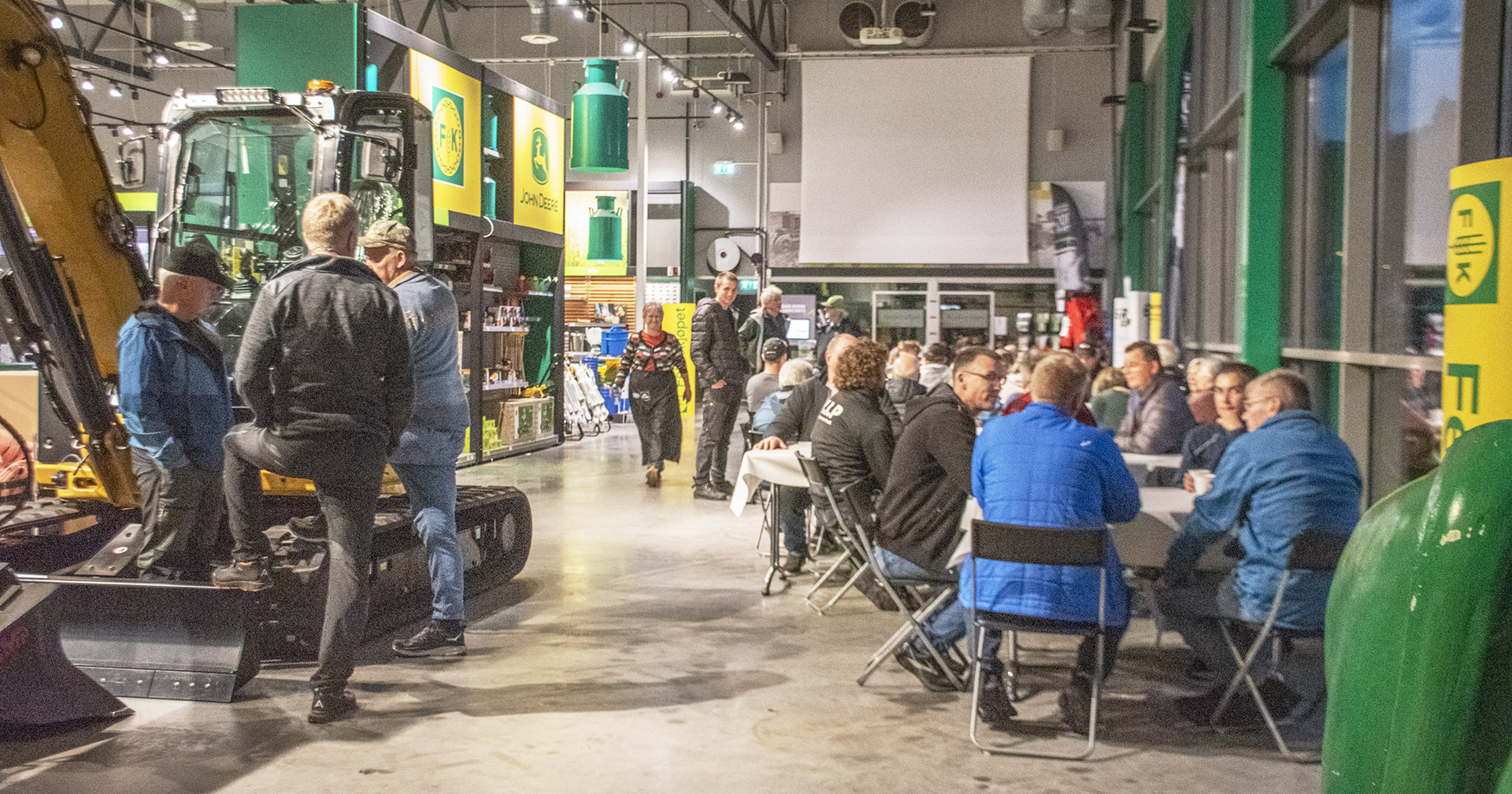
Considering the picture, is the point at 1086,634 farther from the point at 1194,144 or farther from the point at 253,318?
the point at 1194,144

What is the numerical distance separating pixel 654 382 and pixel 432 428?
5.31m

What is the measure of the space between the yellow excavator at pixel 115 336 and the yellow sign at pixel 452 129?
397 centimetres

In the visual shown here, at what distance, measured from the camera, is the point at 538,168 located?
1305 centimetres

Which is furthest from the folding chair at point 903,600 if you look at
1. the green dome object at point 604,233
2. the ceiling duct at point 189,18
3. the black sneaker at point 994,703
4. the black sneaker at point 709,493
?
the green dome object at point 604,233

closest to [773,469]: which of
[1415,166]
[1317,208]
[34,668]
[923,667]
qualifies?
[923,667]

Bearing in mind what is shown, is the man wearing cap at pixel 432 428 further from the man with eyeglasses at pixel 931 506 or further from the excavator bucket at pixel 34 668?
the man with eyeglasses at pixel 931 506

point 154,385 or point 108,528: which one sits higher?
point 154,385

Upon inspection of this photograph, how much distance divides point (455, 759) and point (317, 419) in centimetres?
115

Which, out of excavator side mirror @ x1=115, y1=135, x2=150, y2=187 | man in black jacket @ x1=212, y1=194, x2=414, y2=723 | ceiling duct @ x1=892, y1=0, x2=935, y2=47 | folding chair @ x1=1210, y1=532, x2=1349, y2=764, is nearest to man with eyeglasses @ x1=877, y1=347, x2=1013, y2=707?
folding chair @ x1=1210, y1=532, x2=1349, y2=764

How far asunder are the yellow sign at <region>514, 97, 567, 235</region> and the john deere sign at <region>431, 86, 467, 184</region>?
115 cm

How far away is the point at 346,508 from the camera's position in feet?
13.6

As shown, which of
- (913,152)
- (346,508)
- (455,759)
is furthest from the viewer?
(913,152)

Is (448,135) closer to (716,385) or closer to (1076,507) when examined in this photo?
(716,385)

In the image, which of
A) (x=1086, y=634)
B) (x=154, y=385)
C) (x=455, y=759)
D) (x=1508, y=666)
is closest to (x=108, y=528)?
(x=154, y=385)
